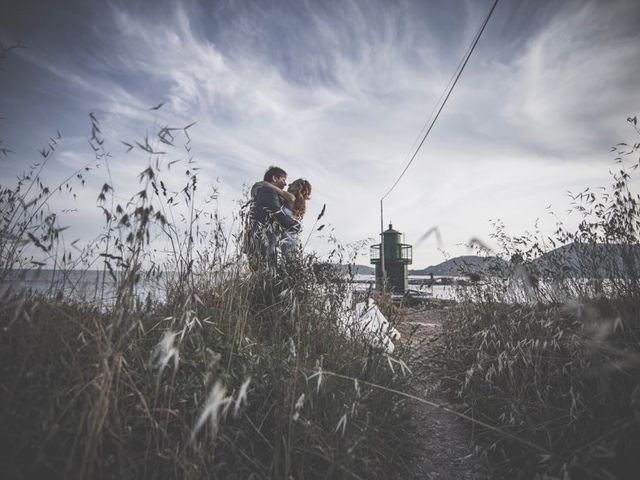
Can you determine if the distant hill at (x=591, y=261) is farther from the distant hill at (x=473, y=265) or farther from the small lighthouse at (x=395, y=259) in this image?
the small lighthouse at (x=395, y=259)

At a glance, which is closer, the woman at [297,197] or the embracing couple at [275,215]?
the embracing couple at [275,215]

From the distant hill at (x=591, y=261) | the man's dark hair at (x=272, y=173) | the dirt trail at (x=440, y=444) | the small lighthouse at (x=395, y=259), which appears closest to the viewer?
the dirt trail at (x=440, y=444)

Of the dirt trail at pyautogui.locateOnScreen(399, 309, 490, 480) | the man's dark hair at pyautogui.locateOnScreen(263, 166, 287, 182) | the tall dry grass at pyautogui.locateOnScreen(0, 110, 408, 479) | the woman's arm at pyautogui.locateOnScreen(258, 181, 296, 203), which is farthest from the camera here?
the man's dark hair at pyautogui.locateOnScreen(263, 166, 287, 182)

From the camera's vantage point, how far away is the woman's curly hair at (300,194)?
4.48 meters

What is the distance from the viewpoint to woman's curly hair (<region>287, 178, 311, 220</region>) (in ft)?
14.7

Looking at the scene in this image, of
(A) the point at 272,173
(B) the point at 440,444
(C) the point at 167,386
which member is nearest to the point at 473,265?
(B) the point at 440,444

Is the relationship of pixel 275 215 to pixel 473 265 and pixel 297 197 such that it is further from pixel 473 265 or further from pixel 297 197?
pixel 473 265

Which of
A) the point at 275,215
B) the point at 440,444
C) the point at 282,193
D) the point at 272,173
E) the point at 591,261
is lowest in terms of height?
the point at 440,444

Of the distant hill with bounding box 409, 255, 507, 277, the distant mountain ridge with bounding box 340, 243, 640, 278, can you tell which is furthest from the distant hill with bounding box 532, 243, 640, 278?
the distant hill with bounding box 409, 255, 507, 277

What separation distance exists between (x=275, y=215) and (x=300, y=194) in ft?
2.43

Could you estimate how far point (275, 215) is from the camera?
155 inches

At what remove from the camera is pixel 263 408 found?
182cm

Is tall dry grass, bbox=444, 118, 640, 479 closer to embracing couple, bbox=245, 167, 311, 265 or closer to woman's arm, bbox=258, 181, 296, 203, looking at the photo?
embracing couple, bbox=245, 167, 311, 265

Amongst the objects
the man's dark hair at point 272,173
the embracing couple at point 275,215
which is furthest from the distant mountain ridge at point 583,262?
the man's dark hair at point 272,173
